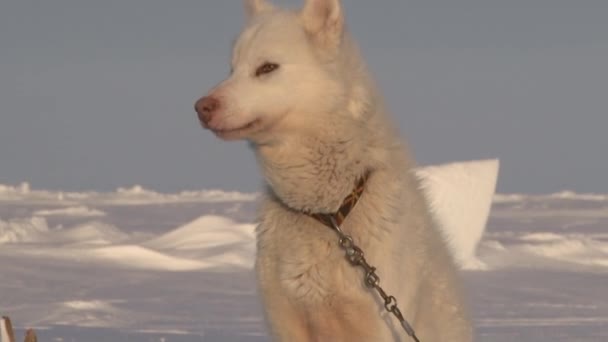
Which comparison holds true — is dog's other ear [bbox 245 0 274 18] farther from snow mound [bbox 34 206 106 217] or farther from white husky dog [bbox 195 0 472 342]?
snow mound [bbox 34 206 106 217]

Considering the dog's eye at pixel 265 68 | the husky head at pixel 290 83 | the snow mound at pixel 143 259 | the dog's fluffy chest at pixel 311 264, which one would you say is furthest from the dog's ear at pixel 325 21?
the snow mound at pixel 143 259

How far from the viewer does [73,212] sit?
33344 millimetres

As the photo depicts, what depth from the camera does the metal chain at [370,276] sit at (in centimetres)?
490

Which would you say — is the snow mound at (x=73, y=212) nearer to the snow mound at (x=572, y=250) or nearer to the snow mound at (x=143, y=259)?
the snow mound at (x=143, y=259)

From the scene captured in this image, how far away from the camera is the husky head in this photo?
5.00 metres

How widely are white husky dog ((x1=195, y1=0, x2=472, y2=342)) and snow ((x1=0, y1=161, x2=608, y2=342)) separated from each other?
0.57 meters

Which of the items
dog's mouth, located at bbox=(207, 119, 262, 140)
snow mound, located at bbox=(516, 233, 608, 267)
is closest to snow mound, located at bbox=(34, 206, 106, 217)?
snow mound, located at bbox=(516, 233, 608, 267)

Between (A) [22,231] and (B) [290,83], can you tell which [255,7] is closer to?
(B) [290,83]

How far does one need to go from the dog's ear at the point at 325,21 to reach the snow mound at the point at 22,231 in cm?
1529

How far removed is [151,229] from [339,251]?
21.8 meters

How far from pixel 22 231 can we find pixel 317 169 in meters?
16.8

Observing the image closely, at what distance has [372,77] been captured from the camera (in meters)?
5.35

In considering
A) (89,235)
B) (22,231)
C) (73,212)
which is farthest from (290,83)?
(73,212)

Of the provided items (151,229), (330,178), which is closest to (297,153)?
(330,178)
